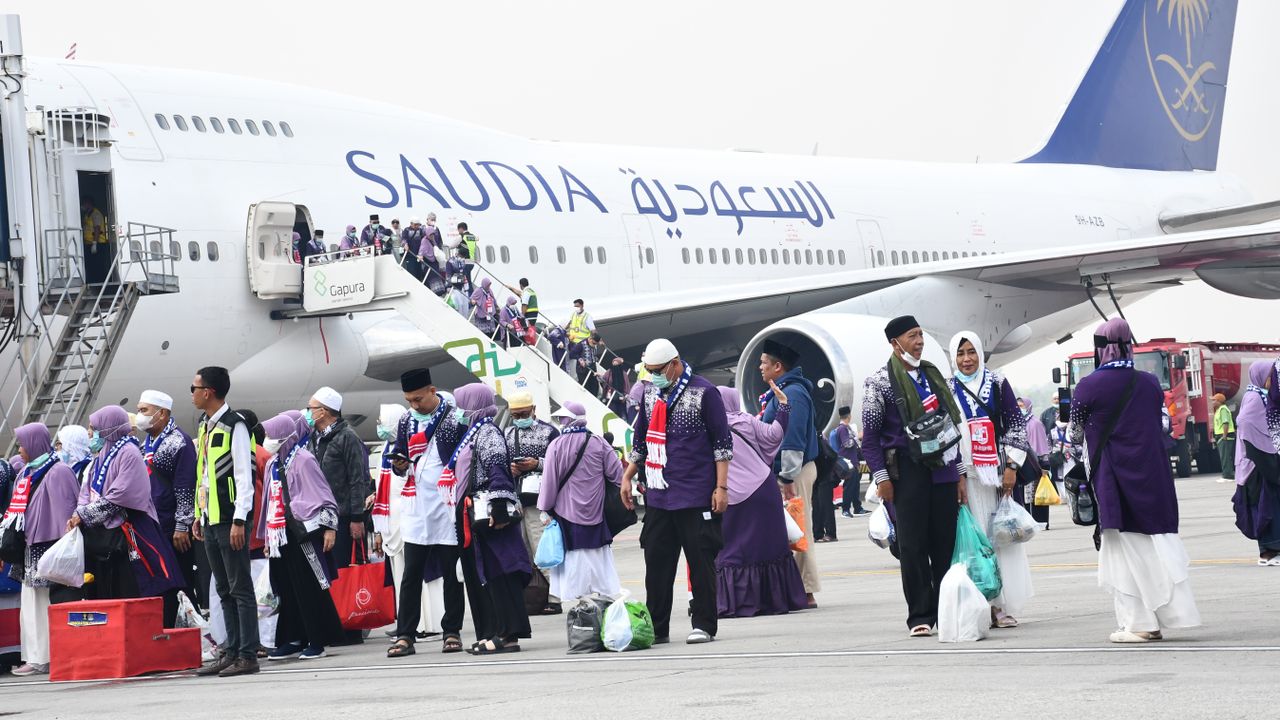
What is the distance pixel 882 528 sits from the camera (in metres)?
8.54

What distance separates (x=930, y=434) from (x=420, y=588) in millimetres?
2833

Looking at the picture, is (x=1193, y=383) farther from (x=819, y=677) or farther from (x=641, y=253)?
(x=819, y=677)

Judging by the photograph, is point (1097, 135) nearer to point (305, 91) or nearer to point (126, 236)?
point (305, 91)

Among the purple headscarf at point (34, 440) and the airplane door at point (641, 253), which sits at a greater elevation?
the airplane door at point (641, 253)

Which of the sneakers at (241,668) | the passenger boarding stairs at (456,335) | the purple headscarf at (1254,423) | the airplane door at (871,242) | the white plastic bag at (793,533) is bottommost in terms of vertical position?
the sneakers at (241,668)

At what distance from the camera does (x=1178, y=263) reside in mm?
19688

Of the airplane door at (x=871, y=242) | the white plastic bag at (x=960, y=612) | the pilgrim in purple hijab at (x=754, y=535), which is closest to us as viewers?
the white plastic bag at (x=960, y=612)

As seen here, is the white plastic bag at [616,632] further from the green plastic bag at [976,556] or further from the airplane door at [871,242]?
the airplane door at [871,242]

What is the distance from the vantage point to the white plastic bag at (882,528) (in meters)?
8.49

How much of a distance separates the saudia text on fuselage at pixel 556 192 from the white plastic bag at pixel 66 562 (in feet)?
30.2

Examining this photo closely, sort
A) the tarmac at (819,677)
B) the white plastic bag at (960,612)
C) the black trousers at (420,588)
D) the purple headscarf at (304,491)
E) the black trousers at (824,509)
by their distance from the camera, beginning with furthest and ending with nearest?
1. the black trousers at (824,509)
2. the purple headscarf at (304,491)
3. the black trousers at (420,588)
4. the white plastic bag at (960,612)
5. the tarmac at (819,677)

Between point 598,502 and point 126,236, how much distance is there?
7.56 meters

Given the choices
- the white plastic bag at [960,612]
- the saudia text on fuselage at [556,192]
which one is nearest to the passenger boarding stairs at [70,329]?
the saudia text on fuselage at [556,192]

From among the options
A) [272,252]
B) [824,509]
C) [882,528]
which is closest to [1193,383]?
[824,509]
